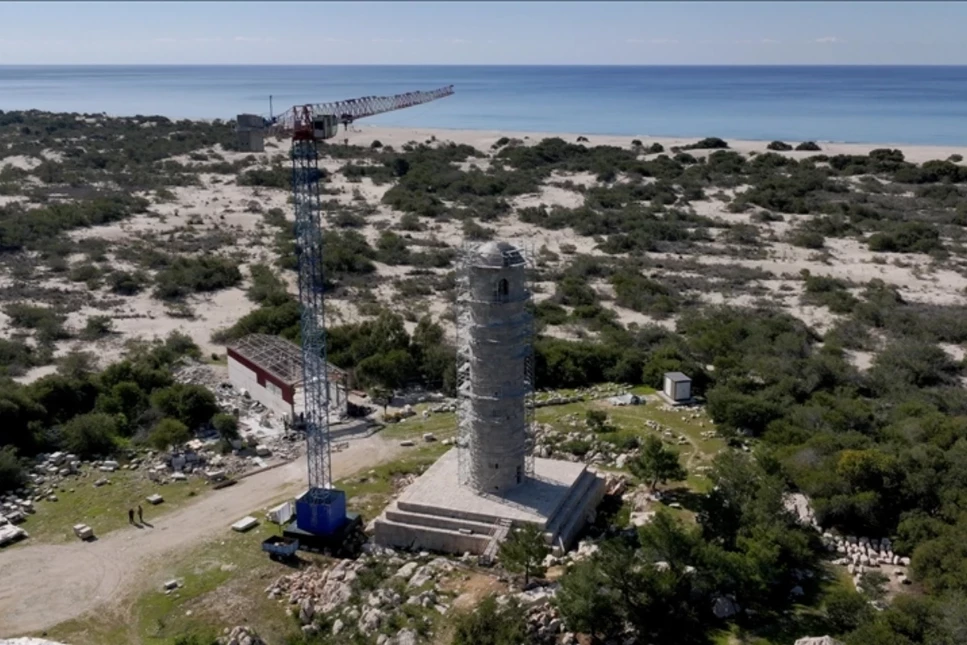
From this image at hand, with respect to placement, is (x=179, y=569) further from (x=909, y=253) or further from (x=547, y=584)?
(x=909, y=253)

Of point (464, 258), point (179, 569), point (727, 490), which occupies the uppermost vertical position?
point (464, 258)

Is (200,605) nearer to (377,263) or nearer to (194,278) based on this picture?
(194,278)

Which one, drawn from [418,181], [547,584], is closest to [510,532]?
[547,584]

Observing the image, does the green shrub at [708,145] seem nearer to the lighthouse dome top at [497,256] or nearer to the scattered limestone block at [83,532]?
the lighthouse dome top at [497,256]

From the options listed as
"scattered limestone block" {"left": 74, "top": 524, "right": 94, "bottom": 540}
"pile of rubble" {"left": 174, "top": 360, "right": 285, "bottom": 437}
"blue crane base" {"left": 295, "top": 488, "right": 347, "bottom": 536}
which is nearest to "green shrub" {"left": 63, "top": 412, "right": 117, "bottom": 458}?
"pile of rubble" {"left": 174, "top": 360, "right": 285, "bottom": 437}

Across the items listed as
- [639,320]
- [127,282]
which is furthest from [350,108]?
[127,282]

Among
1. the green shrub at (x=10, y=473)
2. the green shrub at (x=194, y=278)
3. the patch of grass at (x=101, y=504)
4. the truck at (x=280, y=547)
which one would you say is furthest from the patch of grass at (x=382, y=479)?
the green shrub at (x=194, y=278)
